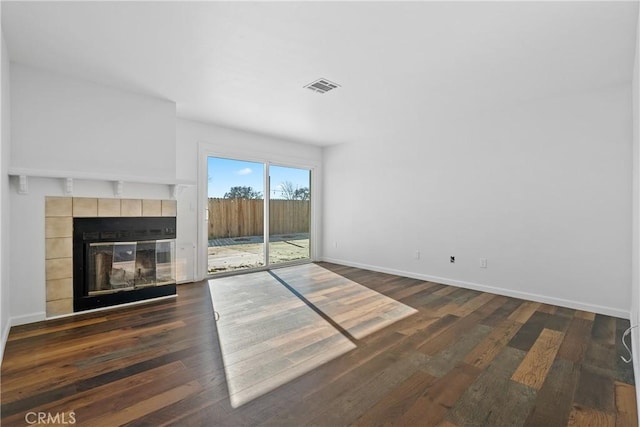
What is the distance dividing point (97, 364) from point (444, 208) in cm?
440

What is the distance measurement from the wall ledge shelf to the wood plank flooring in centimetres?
134

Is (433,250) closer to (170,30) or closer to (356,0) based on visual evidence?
(356,0)

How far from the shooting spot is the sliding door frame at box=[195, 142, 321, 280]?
4734 millimetres

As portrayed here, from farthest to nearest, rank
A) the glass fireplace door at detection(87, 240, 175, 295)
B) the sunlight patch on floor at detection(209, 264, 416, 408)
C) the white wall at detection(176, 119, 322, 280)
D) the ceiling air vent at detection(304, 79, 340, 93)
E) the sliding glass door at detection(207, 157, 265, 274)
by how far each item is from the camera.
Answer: the sliding glass door at detection(207, 157, 265, 274) < the white wall at detection(176, 119, 322, 280) < the glass fireplace door at detection(87, 240, 175, 295) < the ceiling air vent at detection(304, 79, 340, 93) < the sunlight patch on floor at detection(209, 264, 416, 408)

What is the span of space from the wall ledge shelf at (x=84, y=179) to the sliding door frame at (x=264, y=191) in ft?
2.90

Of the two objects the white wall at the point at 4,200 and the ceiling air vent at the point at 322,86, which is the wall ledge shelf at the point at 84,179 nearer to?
the white wall at the point at 4,200

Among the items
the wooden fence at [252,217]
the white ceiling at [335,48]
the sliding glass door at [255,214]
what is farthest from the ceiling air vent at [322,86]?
the wooden fence at [252,217]

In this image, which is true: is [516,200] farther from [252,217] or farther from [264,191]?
[252,217]

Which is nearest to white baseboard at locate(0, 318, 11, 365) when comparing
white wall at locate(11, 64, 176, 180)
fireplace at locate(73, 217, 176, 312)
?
fireplace at locate(73, 217, 176, 312)

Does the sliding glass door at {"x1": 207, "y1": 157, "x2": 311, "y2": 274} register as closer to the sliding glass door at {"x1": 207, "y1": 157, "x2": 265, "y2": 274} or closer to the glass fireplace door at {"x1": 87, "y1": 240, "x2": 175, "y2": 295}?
the sliding glass door at {"x1": 207, "y1": 157, "x2": 265, "y2": 274}

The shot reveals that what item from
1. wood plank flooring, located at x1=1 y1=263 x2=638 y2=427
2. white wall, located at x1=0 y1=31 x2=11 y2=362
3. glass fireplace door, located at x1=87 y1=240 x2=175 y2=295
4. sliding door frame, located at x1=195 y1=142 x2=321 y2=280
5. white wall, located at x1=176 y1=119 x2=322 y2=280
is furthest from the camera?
sliding door frame, located at x1=195 y1=142 x2=321 y2=280

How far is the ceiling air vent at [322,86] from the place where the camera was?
3232 millimetres

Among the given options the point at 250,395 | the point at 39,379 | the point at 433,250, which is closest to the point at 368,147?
the point at 433,250

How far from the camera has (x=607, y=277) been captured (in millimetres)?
3322
